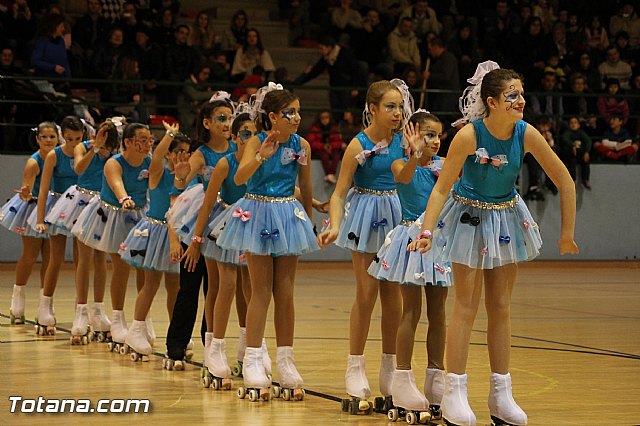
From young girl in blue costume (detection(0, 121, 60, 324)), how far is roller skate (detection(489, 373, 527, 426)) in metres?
5.09

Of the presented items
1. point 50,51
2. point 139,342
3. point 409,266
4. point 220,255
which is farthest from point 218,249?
point 50,51

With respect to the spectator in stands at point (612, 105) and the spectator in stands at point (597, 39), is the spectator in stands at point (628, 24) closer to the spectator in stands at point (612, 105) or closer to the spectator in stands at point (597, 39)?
the spectator in stands at point (597, 39)

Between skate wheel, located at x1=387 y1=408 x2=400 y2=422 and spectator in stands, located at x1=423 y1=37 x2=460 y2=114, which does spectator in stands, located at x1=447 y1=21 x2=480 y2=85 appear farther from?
skate wheel, located at x1=387 y1=408 x2=400 y2=422

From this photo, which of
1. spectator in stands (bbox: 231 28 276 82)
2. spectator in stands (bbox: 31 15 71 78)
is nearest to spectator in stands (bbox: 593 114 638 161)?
spectator in stands (bbox: 231 28 276 82)

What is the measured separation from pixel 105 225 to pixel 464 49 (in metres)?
9.44

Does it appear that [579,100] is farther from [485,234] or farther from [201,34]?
[485,234]

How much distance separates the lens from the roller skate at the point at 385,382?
18.2ft

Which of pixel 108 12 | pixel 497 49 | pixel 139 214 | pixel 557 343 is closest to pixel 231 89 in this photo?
pixel 108 12

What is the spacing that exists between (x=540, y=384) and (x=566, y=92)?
10489 millimetres

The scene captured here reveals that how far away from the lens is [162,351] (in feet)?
25.3

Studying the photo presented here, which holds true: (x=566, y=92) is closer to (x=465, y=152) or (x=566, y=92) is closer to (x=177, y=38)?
(x=177, y=38)

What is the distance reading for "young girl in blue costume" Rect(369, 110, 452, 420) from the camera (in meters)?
5.30

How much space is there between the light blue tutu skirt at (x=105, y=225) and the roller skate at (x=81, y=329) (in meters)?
0.51

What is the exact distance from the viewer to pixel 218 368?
20.3 feet
